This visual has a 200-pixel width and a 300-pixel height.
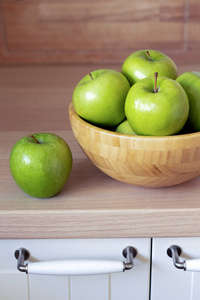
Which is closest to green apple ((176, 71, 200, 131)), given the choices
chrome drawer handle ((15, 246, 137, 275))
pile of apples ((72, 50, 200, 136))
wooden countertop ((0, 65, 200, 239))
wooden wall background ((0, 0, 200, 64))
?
pile of apples ((72, 50, 200, 136))

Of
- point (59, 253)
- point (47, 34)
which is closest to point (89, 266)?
point (59, 253)

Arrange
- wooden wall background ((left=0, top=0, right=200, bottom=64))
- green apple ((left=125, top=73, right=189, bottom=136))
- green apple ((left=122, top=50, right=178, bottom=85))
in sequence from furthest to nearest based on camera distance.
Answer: wooden wall background ((left=0, top=0, right=200, bottom=64)) < green apple ((left=122, top=50, right=178, bottom=85)) < green apple ((left=125, top=73, right=189, bottom=136))

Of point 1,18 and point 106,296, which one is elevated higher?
point 1,18

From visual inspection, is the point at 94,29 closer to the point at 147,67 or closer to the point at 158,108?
the point at 147,67

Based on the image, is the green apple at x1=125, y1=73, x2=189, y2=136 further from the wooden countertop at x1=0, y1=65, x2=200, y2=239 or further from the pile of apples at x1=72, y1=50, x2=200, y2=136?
the wooden countertop at x1=0, y1=65, x2=200, y2=239

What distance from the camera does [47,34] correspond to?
6.59ft

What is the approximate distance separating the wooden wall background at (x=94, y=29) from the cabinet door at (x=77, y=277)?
4.87ft

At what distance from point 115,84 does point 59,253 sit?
285 millimetres

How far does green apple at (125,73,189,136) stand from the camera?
0.58 m

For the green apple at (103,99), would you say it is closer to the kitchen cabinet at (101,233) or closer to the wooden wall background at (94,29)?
the kitchen cabinet at (101,233)

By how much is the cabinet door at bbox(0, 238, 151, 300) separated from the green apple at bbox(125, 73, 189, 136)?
187 millimetres

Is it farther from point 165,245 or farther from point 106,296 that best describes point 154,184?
point 106,296

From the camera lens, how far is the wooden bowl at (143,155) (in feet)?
1.92

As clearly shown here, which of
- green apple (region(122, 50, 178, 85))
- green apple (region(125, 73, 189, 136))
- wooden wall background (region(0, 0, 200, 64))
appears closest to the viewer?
green apple (region(125, 73, 189, 136))
